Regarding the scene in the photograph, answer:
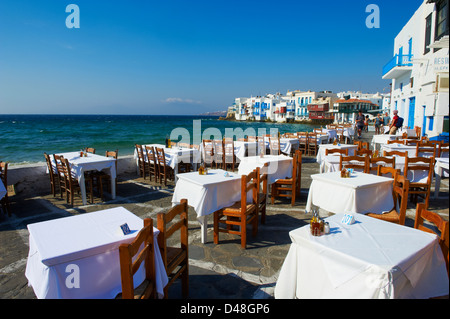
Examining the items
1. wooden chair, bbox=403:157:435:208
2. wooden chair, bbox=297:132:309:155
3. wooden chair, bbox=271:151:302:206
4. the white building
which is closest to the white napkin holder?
wooden chair, bbox=271:151:302:206

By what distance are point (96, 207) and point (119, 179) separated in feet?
8.50

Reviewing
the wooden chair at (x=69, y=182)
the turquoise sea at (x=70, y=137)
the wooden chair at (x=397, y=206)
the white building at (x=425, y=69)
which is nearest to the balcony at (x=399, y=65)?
the white building at (x=425, y=69)

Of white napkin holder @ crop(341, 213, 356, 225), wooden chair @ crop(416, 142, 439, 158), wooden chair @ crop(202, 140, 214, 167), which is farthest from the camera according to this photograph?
wooden chair @ crop(202, 140, 214, 167)

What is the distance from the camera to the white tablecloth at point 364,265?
190 centimetres

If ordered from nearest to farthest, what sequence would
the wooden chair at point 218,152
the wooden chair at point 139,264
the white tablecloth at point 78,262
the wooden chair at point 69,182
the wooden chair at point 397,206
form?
1. the wooden chair at point 139,264
2. the white tablecloth at point 78,262
3. the wooden chair at point 397,206
4. the wooden chair at point 69,182
5. the wooden chair at point 218,152

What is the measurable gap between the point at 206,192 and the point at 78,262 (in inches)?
86.9

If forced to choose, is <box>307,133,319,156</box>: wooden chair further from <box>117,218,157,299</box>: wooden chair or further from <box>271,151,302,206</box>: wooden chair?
<box>117,218,157,299</box>: wooden chair

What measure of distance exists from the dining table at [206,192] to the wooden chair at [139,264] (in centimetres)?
171

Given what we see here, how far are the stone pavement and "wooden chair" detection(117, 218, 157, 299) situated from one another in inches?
31.8

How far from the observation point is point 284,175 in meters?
6.27

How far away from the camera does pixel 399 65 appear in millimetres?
15328

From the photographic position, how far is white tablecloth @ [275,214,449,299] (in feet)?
6.23

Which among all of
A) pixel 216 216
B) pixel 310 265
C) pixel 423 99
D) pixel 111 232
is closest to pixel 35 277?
pixel 111 232

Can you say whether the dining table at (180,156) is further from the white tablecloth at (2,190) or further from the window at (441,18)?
the window at (441,18)
